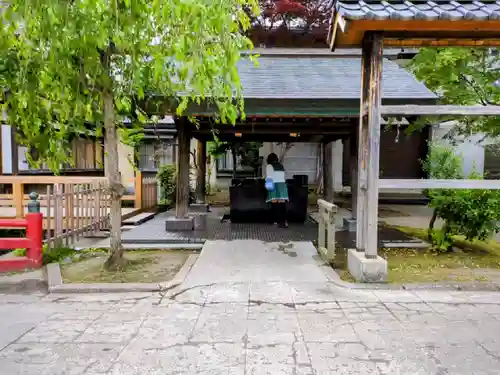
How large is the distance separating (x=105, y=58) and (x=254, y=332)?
4.13 meters

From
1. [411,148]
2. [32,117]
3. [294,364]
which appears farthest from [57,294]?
[411,148]

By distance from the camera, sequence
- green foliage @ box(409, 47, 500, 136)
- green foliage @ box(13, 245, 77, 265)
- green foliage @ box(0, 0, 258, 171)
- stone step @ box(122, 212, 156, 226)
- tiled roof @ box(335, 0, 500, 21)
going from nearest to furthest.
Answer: green foliage @ box(0, 0, 258, 171) < tiled roof @ box(335, 0, 500, 21) < green foliage @ box(13, 245, 77, 265) < green foliage @ box(409, 47, 500, 136) < stone step @ box(122, 212, 156, 226)

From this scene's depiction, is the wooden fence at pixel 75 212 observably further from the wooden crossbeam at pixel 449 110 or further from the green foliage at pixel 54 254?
the wooden crossbeam at pixel 449 110

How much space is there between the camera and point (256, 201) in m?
10.4

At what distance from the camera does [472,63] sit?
9148 mm

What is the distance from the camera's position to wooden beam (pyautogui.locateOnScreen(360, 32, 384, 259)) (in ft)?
17.4

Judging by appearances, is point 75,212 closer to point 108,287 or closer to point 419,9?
point 108,287

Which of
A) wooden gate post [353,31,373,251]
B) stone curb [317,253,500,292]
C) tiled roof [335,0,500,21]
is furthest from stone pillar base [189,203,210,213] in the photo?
tiled roof [335,0,500,21]

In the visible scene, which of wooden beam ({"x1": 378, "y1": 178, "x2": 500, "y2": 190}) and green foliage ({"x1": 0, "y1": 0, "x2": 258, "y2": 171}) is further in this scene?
wooden beam ({"x1": 378, "y1": 178, "x2": 500, "y2": 190})

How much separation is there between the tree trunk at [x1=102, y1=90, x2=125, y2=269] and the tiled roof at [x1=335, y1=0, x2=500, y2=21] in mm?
3415

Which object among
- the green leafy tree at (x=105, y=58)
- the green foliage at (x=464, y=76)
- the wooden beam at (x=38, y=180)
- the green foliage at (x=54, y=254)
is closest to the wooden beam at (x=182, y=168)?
the wooden beam at (x=38, y=180)

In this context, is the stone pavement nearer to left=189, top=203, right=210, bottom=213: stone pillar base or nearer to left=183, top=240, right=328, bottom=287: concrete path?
left=183, top=240, right=328, bottom=287: concrete path

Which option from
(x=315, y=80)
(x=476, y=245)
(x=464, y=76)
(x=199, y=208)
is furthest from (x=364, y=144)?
(x=199, y=208)

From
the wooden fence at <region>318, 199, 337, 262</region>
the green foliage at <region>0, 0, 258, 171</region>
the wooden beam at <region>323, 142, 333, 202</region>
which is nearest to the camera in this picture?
the green foliage at <region>0, 0, 258, 171</region>
